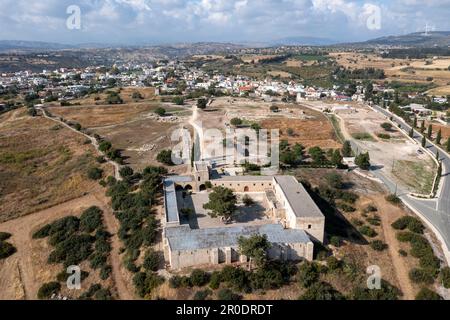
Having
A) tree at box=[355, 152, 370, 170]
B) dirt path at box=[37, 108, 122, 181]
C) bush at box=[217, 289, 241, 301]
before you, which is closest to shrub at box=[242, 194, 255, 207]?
bush at box=[217, 289, 241, 301]

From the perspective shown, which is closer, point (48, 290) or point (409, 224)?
point (48, 290)

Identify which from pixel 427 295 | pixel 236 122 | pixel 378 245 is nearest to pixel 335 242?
pixel 378 245

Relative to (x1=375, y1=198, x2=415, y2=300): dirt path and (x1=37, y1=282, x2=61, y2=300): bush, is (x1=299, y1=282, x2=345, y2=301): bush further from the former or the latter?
(x1=37, y1=282, x2=61, y2=300): bush

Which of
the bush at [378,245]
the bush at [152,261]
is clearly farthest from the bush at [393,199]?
the bush at [152,261]

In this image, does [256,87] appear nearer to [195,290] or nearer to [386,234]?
[386,234]

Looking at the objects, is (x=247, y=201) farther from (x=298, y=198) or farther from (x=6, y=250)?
(x=6, y=250)
